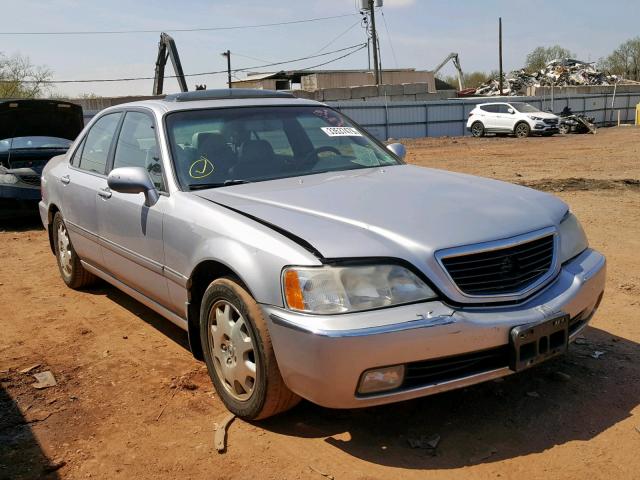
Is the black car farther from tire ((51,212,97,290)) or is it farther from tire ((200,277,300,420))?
tire ((200,277,300,420))

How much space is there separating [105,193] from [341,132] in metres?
1.73

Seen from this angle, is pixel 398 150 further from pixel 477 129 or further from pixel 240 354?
pixel 477 129

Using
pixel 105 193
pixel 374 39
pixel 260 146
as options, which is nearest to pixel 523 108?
pixel 374 39

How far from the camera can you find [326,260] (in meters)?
2.67

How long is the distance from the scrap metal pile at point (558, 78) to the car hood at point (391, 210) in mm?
51807

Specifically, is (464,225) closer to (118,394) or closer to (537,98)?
(118,394)

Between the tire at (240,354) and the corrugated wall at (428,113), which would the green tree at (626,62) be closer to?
the corrugated wall at (428,113)

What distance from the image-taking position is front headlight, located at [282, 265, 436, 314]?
2.64m

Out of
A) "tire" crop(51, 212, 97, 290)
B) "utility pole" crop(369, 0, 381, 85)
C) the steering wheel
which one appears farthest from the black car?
"utility pole" crop(369, 0, 381, 85)

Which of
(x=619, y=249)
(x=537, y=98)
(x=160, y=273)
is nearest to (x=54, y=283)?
(x=160, y=273)

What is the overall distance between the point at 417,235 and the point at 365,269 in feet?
0.97

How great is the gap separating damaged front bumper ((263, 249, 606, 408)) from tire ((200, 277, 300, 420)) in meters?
0.11

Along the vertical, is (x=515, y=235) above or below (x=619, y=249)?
above

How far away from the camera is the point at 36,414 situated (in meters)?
3.39
